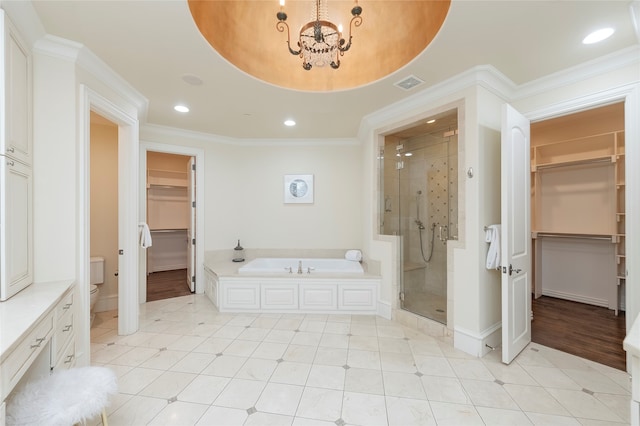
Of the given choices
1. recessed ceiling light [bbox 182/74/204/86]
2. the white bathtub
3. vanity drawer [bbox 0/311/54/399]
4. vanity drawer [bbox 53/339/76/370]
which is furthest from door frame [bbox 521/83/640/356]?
vanity drawer [bbox 53/339/76/370]

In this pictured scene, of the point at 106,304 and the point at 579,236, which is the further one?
the point at 579,236

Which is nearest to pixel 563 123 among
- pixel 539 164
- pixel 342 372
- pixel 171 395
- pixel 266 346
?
pixel 539 164

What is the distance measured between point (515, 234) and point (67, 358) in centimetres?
371

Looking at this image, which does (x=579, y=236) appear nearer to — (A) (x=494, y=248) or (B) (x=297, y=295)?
(A) (x=494, y=248)

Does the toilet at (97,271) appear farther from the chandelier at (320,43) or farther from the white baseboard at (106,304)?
the chandelier at (320,43)

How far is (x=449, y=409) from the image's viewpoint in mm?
1714

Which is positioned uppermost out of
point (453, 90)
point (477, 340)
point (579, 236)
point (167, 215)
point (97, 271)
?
point (453, 90)

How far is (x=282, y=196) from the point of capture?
4.57m

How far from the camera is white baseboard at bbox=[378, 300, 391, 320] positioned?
3239mm

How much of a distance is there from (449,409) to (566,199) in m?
3.87

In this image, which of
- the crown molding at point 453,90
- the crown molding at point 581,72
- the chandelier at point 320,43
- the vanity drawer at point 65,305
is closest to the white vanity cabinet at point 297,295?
the vanity drawer at point 65,305

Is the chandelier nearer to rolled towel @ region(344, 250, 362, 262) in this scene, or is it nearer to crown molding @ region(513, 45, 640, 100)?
crown molding @ region(513, 45, 640, 100)

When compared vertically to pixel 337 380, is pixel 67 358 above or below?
above

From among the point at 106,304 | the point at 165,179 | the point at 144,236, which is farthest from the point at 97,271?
the point at 165,179
